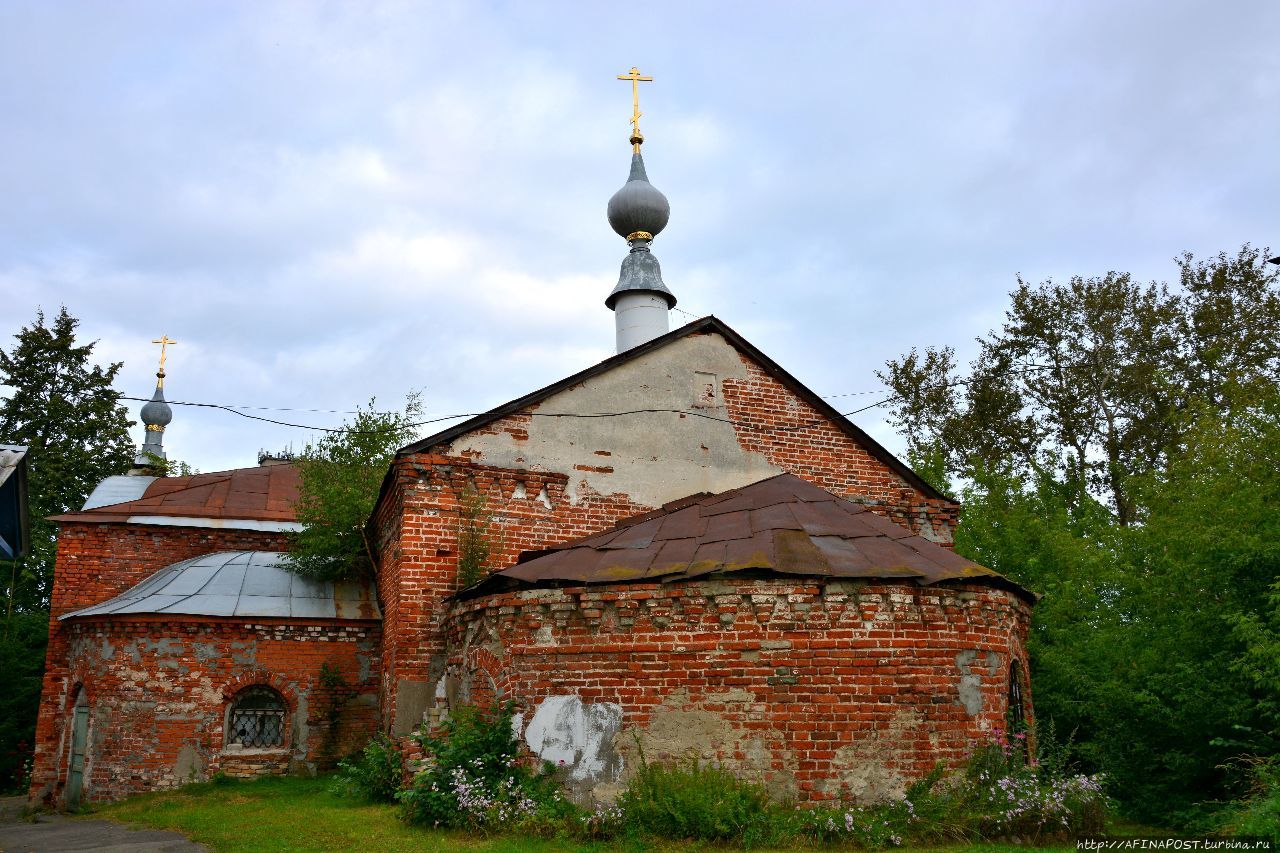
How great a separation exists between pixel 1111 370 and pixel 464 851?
59.8 feet

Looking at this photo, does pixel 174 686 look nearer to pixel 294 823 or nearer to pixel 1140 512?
pixel 294 823

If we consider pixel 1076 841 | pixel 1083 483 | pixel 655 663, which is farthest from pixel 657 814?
pixel 1083 483

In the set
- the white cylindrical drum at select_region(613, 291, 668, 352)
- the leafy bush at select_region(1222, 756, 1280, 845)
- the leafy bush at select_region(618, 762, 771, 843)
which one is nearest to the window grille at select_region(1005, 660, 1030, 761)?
the leafy bush at select_region(1222, 756, 1280, 845)

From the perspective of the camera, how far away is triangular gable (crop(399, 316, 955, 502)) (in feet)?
35.8

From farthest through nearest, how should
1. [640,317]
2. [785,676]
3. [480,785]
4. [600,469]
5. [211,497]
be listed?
1. [640,317]
2. [211,497]
3. [600,469]
4. [480,785]
5. [785,676]

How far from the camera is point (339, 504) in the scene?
1367 centimetres

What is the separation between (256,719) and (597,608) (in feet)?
21.7

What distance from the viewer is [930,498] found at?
1271cm

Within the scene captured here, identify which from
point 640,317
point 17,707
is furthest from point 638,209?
point 17,707

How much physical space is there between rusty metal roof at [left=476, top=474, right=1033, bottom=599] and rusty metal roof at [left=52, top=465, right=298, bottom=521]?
8.51 metres

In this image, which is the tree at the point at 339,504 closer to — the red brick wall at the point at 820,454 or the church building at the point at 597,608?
the church building at the point at 597,608

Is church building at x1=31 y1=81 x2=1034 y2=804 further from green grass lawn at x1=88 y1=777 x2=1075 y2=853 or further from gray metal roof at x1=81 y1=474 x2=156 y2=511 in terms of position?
green grass lawn at x1=88 y1=777 x2=1075 y2=853

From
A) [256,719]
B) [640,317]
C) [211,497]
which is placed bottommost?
[256,719]

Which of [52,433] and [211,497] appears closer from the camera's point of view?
[211,497]
